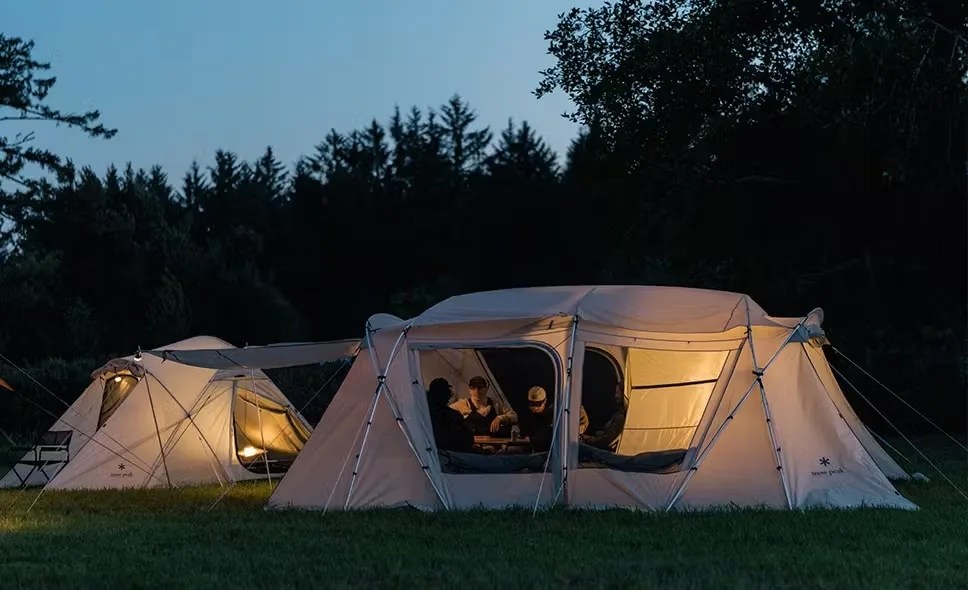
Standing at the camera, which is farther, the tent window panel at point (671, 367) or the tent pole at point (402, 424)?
the tent window panel at point (671, 367)

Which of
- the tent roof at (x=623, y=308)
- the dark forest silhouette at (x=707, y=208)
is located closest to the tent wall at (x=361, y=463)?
the tent roof at (x=623, y=308)

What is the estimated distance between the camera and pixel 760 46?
1780 cm

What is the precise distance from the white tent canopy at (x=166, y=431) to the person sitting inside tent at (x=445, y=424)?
3.18 metres

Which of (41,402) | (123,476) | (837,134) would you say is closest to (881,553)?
(123,476)

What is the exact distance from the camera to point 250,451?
14.9 metres

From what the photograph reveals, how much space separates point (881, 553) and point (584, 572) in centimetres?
196

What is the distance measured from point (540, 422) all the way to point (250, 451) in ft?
15.2

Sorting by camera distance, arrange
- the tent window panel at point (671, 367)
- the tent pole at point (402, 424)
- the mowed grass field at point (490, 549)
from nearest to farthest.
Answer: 1. the mowed grass field at point (490, 549)
2. the tent pole at point (402, 424)
3. the tent window panel at point (671, 367)

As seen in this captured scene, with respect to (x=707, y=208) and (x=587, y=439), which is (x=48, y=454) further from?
(x=707, y=208)

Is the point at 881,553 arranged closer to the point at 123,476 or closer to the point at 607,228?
the point at 123,476

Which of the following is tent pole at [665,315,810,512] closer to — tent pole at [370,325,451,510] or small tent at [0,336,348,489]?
tent pole at [370,325,451,510]

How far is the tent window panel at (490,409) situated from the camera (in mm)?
10812

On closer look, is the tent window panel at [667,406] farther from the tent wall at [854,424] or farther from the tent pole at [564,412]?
the tent pole at [564,412]

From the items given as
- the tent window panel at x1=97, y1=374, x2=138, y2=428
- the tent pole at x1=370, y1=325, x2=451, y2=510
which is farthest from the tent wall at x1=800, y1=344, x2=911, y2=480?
the tent window panel at x1=97, y1=374, x2=138, y2=428
